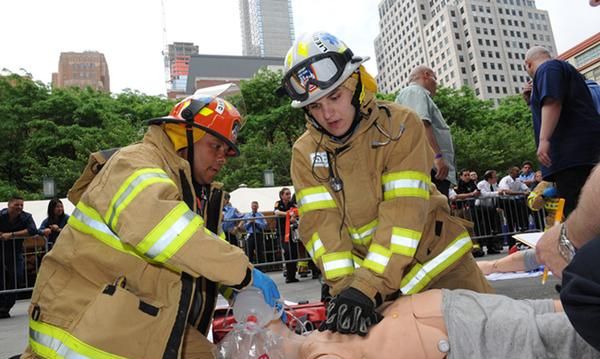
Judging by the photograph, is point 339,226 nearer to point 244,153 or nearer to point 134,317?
point 134,317

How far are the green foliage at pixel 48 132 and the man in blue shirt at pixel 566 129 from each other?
1961cm

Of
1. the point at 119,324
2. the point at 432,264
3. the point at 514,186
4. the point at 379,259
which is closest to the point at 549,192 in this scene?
the point at 432,264

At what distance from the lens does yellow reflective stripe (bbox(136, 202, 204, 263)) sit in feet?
5.45

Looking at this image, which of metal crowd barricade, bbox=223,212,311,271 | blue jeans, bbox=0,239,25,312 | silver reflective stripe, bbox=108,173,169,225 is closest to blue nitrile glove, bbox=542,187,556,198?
silver reflective stripe, bbox=108,173,169,225

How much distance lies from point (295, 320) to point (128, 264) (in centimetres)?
114

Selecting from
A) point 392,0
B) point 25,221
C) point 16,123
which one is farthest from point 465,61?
point 25,221

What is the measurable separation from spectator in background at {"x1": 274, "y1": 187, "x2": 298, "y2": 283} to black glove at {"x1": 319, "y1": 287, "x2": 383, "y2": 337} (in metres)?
6.36

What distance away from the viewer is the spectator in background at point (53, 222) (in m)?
7.53

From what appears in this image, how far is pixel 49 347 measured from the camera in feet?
5.99

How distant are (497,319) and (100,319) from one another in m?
1.50

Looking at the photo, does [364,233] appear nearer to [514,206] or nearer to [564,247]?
[564,247]

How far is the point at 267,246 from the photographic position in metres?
9.59

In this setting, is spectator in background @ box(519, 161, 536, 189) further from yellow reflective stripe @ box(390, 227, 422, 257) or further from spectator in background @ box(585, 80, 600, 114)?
yellow reflective stripe @ box(390, 227, 422, 257)

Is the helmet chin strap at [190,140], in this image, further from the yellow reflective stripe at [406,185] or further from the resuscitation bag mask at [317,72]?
the yellow reflective stripe at [406,185]
